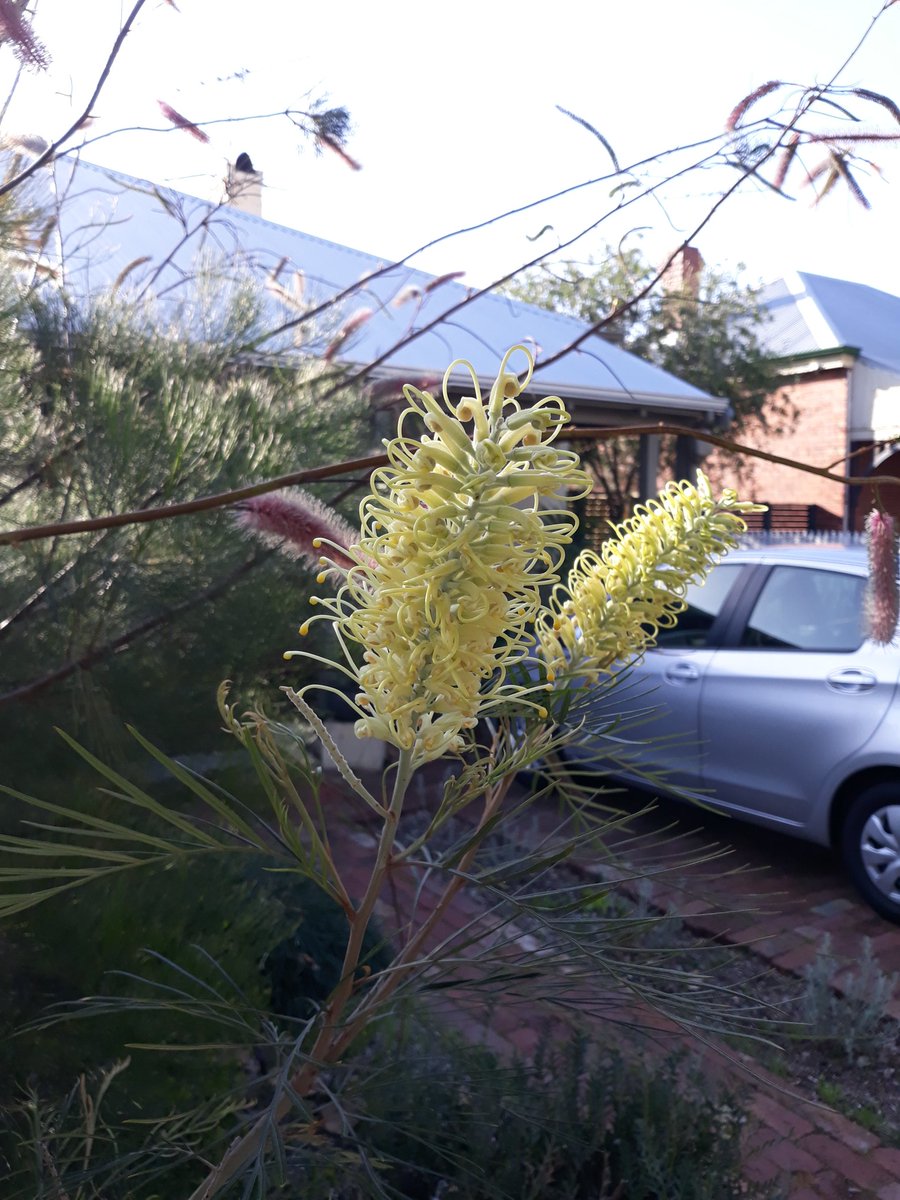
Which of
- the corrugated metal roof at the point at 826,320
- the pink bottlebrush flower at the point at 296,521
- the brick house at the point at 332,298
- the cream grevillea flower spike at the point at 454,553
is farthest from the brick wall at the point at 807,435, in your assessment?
the cream grevillea flower spike at the point at 454,553

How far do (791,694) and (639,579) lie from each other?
11.9ft

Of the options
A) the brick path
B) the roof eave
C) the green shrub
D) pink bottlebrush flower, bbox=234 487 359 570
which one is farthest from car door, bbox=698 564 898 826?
pink bottlebrush flower, bbox=234 487 359 570

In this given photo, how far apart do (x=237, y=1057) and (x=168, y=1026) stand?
24 centimetres

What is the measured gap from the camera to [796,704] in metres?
4.82

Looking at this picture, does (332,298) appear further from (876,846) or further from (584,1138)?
(876,846)

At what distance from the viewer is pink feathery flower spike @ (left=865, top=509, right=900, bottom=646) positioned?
4.96 ft

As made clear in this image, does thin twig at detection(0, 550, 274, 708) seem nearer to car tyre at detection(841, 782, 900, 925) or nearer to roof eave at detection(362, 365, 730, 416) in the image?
car tyre at detection(841, 782, 900, 925)

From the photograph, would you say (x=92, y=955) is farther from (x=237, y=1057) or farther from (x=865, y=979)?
(x=865, y=979)

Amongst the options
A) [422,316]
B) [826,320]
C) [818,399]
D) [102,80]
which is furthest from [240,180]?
[826,320]

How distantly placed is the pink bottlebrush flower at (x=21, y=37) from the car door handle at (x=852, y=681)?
13.5 feet

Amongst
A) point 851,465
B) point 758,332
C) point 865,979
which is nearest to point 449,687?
point 865,979

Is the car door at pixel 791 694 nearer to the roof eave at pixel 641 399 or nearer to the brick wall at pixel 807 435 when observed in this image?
the roof eave at pixel 641 399

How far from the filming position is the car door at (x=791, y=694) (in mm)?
4605

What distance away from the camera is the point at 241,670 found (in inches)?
89.7
